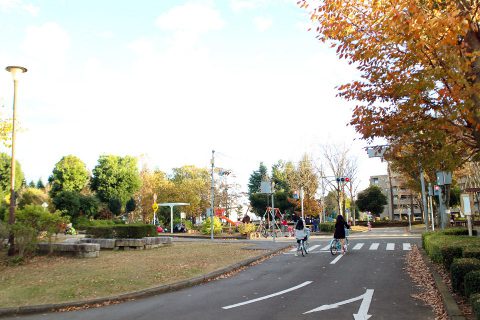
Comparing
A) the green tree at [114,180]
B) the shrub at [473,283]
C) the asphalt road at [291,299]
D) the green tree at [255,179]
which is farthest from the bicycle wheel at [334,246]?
the green tree at [255,179]

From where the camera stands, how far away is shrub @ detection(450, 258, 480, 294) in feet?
21.4

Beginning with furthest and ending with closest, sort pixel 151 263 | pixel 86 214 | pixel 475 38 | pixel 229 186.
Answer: pixel 229 186
pixel 86 214
pixel 151 263
pixel 475 38

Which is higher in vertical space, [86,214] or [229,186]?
[229,186]

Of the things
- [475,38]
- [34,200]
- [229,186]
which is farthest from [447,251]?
[229,186]

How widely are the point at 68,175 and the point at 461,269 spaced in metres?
49.6

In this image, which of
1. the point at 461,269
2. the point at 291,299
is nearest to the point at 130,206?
the point at 291,299

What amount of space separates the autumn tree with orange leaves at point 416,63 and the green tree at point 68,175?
1830 inches

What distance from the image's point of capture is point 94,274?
432 inches

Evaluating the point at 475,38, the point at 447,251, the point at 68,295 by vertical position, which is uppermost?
the point at 475,38

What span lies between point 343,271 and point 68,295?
7.27m

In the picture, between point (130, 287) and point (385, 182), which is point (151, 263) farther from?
point (385, 182)

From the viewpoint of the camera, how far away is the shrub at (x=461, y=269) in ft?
21.4

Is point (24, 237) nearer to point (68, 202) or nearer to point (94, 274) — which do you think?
point (94, 274)

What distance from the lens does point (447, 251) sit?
8.64m
